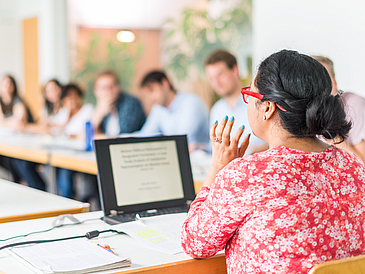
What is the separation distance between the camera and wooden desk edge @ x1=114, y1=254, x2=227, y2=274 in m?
1.05

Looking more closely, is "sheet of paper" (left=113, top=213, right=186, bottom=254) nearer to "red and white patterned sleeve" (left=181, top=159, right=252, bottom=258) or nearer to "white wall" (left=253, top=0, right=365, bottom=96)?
"red and white patterned sleeve" (left=181, top=159, right=252, bottom=258)

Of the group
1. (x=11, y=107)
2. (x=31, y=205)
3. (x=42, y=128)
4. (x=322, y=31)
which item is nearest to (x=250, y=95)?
(x=31, y=205)

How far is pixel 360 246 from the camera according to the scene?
985 millimetres

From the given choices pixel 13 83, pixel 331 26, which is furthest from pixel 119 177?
pixel 13 83

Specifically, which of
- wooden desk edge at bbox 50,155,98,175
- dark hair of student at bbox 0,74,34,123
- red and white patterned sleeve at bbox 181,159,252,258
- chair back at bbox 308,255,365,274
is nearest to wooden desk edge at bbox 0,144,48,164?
wooden desk edge at bbox 50,155,98,175

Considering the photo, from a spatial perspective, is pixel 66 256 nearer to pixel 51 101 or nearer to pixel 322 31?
pixel 322 31

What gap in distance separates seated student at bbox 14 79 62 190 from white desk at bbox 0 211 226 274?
3072 millimetres

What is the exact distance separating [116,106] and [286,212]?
3437 mm

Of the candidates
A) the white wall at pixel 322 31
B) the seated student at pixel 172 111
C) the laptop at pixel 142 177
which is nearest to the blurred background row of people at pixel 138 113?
the seated student at pixel 172 111

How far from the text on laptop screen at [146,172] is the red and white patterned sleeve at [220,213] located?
568mm

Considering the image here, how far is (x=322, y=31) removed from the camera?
9.20ft

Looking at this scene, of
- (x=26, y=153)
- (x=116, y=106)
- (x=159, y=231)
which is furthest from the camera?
(x=116, y=106)

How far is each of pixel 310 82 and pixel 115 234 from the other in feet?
2.52

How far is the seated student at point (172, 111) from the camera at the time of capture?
3760 millimetres
